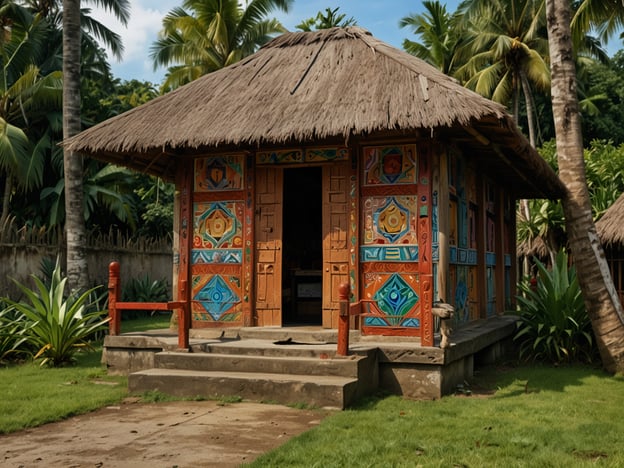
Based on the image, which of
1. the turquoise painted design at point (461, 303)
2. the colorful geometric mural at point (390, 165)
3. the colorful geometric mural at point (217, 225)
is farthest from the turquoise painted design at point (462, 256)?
the colorful geometric mural at point (217, 225)

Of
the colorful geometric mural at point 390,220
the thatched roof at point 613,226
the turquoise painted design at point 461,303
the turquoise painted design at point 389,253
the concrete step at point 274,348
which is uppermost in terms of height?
the thatched roof at point 613,226

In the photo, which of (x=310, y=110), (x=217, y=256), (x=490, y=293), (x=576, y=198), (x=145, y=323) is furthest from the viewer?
(x=145, y=323)

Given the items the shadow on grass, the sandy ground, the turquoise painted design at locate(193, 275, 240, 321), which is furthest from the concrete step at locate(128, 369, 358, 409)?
the shadow on grass

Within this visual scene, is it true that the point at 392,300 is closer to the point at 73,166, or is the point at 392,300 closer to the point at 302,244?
the point at 302,244

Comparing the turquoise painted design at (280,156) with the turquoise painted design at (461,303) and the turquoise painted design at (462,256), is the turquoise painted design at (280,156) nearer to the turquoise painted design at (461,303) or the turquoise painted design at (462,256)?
the turquoise painted design at (462,256)

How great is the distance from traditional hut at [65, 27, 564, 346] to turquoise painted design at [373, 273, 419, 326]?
0.01 metres

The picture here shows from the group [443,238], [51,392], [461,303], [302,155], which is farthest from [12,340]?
[461,303]

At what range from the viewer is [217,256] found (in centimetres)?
877

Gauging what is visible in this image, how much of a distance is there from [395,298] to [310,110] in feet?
8.33

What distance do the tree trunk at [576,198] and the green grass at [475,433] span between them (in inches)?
53.0

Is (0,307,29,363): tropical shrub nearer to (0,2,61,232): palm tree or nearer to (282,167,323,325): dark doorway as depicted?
(282,167,323,325): dark doorway

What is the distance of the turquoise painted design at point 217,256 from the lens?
8672mm

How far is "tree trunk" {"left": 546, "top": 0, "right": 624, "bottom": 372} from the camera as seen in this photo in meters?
8.48

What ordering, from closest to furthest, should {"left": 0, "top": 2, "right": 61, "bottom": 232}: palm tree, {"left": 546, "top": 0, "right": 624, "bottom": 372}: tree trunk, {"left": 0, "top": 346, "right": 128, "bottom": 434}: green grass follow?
{"left": 0, "top": 346, "right": 128, "bottom": 434}: green grass
{"left": 546, "top": 0, "right": 624, "bottom": 372}: tree trunk
{"left": 0, "top": 2, "right": 61, "bottom": 232}: palm tree
